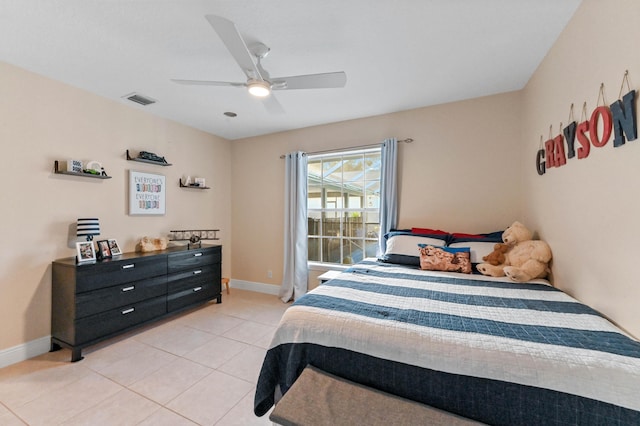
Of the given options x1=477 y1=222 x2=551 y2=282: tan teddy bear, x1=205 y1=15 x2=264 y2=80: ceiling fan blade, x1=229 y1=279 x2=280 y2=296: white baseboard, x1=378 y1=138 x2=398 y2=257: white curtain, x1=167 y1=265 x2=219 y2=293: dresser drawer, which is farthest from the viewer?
x1=229 y1=279 x2=280 y2=296: white baseboard

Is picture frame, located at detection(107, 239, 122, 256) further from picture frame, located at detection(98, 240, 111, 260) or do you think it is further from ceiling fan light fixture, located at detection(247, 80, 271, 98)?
ceiling fan light fixture, located at detection(247, 80, 271, 98)

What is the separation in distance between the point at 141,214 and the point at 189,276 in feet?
3.10

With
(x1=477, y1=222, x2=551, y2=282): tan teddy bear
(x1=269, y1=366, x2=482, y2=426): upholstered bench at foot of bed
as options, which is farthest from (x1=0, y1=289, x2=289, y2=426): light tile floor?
(x1=477, y1=222, x2=551, y2=282): tan teddy bear

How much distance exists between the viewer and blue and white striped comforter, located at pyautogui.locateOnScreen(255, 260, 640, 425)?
86 centimetres

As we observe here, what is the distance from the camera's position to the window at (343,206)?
347 centimetres

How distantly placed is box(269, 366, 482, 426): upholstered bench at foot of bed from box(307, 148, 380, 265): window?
243cm

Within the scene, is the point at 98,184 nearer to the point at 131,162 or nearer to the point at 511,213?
the point at 131,162

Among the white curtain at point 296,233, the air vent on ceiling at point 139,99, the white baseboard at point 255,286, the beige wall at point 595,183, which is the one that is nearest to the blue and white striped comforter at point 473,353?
the beige wall at point 595,183

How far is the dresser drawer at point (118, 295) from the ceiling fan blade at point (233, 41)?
2.31 m

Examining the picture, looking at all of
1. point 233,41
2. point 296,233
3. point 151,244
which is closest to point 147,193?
point 151,244

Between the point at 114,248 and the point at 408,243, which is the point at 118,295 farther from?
the point at 408,243

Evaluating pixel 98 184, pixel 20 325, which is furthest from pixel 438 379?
pixel 98 184

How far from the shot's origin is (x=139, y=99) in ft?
9.29

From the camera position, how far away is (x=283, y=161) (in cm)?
393
